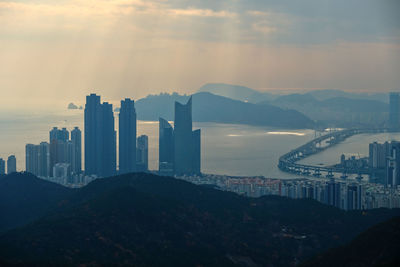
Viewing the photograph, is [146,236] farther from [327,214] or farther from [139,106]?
[139,106]

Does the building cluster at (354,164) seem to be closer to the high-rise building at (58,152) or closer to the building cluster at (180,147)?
the building cluster at (180,147)

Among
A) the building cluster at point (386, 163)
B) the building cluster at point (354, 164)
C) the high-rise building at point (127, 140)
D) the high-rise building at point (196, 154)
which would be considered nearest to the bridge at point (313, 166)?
the building cluster at point (354, 164)

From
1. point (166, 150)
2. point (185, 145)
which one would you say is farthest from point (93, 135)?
point (185, 145)

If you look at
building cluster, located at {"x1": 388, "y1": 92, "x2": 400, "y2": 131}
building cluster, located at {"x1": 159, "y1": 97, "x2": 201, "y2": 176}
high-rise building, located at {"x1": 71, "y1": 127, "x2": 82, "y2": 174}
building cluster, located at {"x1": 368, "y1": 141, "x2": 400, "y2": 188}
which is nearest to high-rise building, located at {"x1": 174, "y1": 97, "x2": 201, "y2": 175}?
building cluster, located at {"x1": 159, "y1": 97, "x2": 201, "y2": 176}

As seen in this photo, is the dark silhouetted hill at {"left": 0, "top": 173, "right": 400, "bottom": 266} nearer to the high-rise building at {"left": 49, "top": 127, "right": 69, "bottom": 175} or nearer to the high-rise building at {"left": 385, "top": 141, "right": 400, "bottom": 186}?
the high-rise building at {"left": 49, "top": 127, "right": 69, "bottom": 175}

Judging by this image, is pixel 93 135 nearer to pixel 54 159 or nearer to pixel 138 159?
pixel 54 159

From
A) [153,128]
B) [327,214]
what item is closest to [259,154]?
[153,128]
